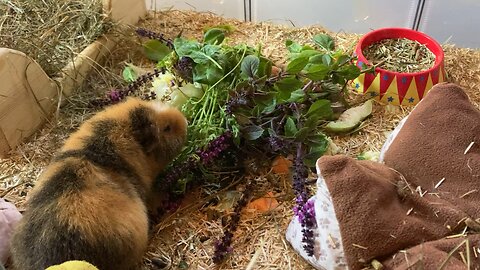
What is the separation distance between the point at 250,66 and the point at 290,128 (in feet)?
0.69

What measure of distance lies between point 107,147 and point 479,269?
34.0 inches

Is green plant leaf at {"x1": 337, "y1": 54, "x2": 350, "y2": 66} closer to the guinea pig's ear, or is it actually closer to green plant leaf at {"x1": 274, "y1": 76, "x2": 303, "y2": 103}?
green plant leaf at {"x1": 274, "y1": 76, "x2": 303, "y2": 103}

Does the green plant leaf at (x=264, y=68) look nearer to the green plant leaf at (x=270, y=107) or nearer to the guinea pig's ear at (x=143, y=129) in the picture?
the green plant leaf at (x=270, y=107)

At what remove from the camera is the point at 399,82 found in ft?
5.93

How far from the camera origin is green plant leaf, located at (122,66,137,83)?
193cm

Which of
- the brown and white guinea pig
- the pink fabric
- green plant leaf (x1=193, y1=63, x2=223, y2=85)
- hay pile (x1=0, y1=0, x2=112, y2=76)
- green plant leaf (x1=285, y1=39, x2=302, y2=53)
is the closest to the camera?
the brown and white guinea pig

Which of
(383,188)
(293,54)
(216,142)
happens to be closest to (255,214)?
(216,142)

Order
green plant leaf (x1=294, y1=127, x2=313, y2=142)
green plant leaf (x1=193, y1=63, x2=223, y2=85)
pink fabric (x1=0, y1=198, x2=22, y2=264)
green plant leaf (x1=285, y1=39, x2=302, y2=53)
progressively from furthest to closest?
1. green plant leaf (x1=285, y1=39, x2=302, y2=53)
2. green plant leaf (x1=193, y1=63, x2=223, y2=85)
3. green plant leaf (x1=294, y1=127, x2=313, y2=142)
4. pink fabric (x1=0, y1=198, x2=22, y2=264)

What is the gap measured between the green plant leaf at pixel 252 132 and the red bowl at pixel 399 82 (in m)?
0.47

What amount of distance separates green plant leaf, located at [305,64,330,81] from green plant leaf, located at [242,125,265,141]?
227 mm

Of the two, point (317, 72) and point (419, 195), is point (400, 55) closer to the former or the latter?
point (317, 72)

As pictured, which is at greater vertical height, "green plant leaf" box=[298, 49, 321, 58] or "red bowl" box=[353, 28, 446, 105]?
"green plant leaf" box=[298, 49, 321, 58]

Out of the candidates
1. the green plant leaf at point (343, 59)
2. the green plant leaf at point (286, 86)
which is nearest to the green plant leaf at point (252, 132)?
the green plant leaf at point (286, 86)

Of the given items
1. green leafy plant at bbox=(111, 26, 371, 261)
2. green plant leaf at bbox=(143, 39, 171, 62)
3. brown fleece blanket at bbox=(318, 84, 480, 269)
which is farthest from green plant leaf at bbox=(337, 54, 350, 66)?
green plant leaf at bbox=(143, 39, 171, 62)
